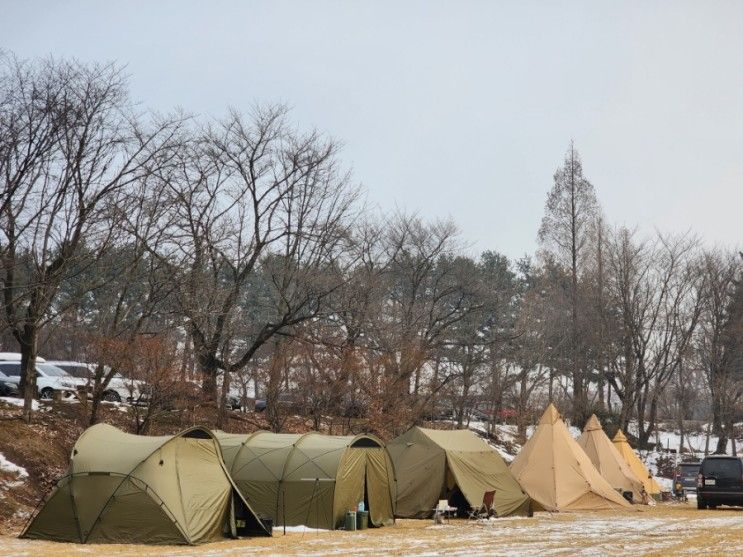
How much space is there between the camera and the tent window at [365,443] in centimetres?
2067

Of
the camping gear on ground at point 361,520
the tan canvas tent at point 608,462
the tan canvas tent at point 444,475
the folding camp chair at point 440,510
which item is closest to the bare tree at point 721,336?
the tan canvas tent at point 608,462

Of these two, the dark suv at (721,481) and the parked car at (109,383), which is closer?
the dark suv at (721,481)

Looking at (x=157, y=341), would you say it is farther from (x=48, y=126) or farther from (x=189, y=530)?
(x=189, y=530)

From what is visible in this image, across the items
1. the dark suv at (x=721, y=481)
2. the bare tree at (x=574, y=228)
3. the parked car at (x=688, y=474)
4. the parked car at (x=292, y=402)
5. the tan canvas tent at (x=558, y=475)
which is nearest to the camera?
the dark suv at (x=721, y=481)

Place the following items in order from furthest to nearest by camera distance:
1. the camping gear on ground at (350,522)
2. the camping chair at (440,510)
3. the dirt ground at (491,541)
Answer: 1. the camping chair at (440,510)
2. the camping gear on ground at (350,522)
3. the dirt ground at (491,541)

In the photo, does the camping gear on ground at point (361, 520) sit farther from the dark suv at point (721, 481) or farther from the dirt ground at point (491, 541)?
the dark suv at point (721, 481)

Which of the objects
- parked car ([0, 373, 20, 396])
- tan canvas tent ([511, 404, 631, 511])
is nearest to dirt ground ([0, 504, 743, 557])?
tan canvas tent ([511, 404, 631, 511])

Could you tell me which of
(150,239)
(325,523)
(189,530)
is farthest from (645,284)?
(189,530)

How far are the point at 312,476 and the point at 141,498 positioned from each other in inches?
184

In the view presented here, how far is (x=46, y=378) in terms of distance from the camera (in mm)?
31375

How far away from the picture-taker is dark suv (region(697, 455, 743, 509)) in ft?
83.5

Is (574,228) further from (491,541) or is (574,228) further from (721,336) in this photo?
(491,541)

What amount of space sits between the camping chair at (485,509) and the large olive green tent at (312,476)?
7.40ft

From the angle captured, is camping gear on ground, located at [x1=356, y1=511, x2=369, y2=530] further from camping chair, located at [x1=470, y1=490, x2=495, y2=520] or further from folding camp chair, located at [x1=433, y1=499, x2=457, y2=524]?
camping chair, located at [x1=470, y1=490, x2=495, y2=520]
